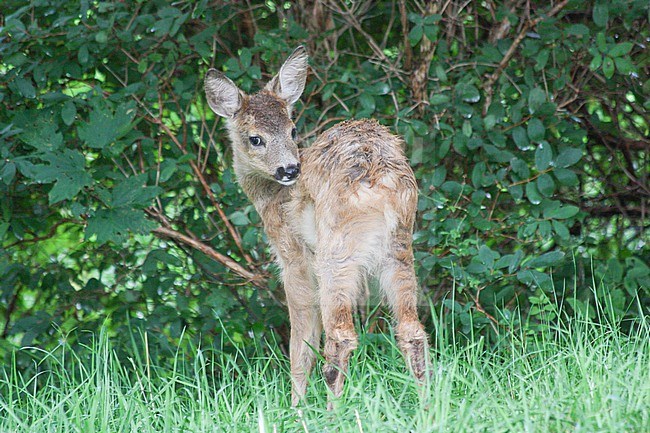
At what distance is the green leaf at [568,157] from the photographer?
4.95m

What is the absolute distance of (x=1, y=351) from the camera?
5.74 m

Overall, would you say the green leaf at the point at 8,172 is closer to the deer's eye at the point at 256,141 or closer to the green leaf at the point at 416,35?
the deer's eye at the point at 256,141

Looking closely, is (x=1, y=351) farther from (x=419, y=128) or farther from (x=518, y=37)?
(x=518, y=37)

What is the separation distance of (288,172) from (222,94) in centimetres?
79

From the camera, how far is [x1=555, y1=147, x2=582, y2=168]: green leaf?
4.95 m

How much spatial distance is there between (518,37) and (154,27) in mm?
2107

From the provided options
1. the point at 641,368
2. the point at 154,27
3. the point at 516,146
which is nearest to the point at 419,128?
the point at 516,146

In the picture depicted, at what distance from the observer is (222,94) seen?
4.98m

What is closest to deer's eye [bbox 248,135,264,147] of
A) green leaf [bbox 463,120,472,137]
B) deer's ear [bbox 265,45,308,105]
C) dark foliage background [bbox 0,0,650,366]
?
deer's ear [bbox 265,45,308,105]

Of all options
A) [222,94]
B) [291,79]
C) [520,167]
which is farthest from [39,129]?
[520,167]

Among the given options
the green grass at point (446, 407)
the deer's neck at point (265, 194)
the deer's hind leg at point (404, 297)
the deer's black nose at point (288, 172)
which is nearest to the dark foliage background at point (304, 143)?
the deer's neck at point (265, 194)

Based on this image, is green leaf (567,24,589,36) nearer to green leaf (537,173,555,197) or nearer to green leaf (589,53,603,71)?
green leaf (589,53,603,71)

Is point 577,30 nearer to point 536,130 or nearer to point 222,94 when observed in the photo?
point 536,130

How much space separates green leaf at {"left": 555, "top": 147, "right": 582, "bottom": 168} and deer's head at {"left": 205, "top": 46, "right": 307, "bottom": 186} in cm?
147
